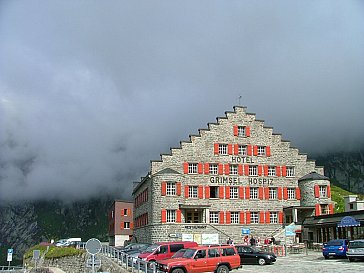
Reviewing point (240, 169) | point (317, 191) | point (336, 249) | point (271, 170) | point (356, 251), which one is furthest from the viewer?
point (271, 170)

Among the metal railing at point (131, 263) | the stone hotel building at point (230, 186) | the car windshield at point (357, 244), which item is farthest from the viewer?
the stone hotel building at point (230, 186)

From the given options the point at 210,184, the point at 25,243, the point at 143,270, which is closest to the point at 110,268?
the point at 143,270

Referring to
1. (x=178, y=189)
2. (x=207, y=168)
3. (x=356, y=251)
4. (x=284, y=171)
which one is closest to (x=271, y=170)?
(x=284, y=171)

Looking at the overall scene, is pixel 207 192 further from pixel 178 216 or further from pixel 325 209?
pixel 325 209

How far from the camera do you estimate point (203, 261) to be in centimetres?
2428

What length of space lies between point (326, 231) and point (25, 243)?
161 m

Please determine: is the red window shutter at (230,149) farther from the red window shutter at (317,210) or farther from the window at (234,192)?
the red window shutter at (317,210)

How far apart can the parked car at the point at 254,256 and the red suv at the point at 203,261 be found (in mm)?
7714

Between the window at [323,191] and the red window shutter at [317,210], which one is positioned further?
the window at [323,191]

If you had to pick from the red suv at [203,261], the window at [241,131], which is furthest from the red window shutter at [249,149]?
the red suv at [203,261]

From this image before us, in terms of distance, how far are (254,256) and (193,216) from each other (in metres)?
23.2

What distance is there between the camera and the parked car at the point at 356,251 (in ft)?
97.8

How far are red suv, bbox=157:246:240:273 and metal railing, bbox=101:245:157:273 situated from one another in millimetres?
1431

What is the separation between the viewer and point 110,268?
30531 millimetres
